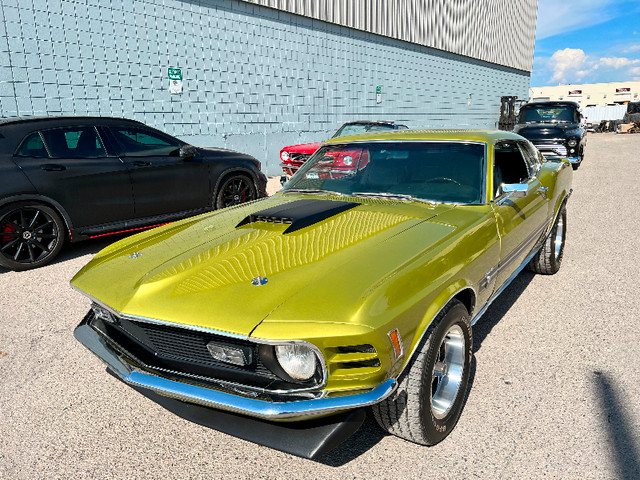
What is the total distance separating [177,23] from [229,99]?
1.97 metres

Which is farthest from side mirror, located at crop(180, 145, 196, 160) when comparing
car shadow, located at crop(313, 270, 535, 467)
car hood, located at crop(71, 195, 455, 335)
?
car shadow, located at crop(313, 270, 535, 467)

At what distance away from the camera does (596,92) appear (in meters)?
85.7

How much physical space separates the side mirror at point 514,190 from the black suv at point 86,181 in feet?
14.3

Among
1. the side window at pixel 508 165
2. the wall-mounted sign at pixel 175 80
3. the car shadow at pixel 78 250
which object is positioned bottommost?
the car shadow at pixel 78 250

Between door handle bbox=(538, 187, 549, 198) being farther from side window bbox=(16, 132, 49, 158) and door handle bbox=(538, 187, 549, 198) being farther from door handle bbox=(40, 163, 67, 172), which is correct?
side window bbox=(16, 132, 49, 158)

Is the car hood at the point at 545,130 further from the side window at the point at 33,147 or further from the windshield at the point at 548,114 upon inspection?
the side window at the point at 33,147

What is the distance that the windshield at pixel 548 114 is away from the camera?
1256cm

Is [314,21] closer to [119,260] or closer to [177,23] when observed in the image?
[177,23]

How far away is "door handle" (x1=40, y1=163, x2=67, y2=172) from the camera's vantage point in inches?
198

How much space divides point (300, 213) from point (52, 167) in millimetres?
3800

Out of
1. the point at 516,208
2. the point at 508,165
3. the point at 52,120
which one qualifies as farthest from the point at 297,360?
the point at 52,120

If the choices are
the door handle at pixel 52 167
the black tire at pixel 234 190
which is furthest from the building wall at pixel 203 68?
the black tire at pixel 234 190

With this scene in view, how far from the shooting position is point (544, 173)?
4223mm

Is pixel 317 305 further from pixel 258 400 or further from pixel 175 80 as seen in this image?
pixel 175 80
